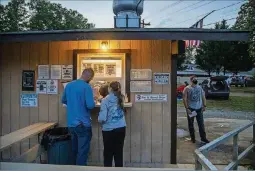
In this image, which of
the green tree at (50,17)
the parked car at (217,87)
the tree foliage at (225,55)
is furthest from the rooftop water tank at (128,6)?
the green tree at (50,17)

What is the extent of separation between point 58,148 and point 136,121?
1.52 metres

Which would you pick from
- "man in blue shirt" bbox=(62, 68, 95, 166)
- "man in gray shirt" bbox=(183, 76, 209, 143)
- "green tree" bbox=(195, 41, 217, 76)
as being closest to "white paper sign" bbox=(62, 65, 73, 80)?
"man in blue shirt" bbox=(62, 68, 95, 166)

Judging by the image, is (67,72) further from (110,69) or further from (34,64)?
(110,69)

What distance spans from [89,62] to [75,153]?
1806mm

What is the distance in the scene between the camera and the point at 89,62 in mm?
5785

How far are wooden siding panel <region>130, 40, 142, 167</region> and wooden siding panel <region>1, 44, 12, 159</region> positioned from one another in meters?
2.40

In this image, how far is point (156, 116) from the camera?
5.65 meters

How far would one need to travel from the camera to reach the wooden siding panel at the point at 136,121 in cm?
561

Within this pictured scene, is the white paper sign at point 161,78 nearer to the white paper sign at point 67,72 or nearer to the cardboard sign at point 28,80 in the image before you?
the white paper sign at point 67,72

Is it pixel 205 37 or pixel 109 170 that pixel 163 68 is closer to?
pixel 205 37

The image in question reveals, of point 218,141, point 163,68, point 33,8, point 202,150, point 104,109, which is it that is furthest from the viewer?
point 33,8

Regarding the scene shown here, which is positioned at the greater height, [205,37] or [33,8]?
[33,8]

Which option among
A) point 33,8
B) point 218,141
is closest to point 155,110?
point 218,141

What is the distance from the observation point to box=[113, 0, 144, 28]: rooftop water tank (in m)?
7.23
